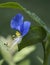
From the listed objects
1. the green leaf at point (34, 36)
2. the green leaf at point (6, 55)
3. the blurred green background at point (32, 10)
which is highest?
the green leaf at point (34, 36)

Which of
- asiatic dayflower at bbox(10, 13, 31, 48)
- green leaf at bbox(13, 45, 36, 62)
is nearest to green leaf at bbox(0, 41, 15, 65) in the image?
green leaf at bbox(13, 45, 36, 62)

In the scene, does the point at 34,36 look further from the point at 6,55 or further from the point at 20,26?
the point at 6,55

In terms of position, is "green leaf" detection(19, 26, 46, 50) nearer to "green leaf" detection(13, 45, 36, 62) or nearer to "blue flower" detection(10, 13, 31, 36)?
"blue flower" detection(10, 13, 31, 36)

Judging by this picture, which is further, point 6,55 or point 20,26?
point 6,55

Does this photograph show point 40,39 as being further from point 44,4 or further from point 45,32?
point 44,4

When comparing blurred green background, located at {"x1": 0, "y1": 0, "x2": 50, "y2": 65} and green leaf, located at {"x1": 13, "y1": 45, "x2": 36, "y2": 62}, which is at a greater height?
blurred green background, located at {"x1": 0, "y1": 0, "x2": 50, "y2": 65}

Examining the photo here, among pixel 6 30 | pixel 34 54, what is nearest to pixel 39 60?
pixel 34 54

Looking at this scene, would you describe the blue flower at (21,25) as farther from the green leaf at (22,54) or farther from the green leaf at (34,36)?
the green leaf at (22,54)

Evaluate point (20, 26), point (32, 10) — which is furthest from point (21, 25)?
point (32, 10)

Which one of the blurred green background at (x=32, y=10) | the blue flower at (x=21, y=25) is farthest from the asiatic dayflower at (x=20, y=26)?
the blurred green background at (x=32, y=10)
